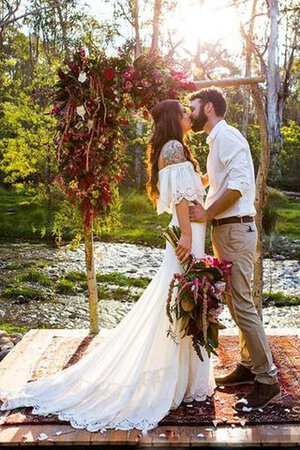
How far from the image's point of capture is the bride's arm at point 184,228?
4.08 metres

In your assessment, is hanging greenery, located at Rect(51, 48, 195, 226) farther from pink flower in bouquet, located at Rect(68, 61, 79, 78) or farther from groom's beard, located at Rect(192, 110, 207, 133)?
groom's beard, located at Rect(192, 110, 207, 133)

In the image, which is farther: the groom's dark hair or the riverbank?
the riverbank

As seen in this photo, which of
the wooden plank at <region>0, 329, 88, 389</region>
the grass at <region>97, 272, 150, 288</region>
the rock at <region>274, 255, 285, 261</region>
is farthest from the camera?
the rock at <region>274, 255, 285, 261</region>

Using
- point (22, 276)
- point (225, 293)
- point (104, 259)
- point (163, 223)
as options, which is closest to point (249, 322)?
point (225, 293)

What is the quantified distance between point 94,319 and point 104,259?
6.52m

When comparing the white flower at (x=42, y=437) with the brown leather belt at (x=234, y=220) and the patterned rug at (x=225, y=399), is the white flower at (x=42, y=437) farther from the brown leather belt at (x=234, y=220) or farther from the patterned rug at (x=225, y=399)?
the brown leather belt at (x=234, y=220)

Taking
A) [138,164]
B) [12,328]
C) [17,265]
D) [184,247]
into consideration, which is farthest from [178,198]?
[138,164]

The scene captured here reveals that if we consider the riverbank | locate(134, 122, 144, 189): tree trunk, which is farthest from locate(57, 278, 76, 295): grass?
locate(134, 122, 144, 189): tree trunk

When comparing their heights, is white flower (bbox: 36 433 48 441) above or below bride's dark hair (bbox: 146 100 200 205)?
below

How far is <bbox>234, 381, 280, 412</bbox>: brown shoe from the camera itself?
4.15 meters

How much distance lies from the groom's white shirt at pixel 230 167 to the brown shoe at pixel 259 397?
1.11 meters

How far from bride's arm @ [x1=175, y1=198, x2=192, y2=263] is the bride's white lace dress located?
0.06 m

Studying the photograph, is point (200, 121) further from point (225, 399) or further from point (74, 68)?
point (225, 399)

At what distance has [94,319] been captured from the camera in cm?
619
